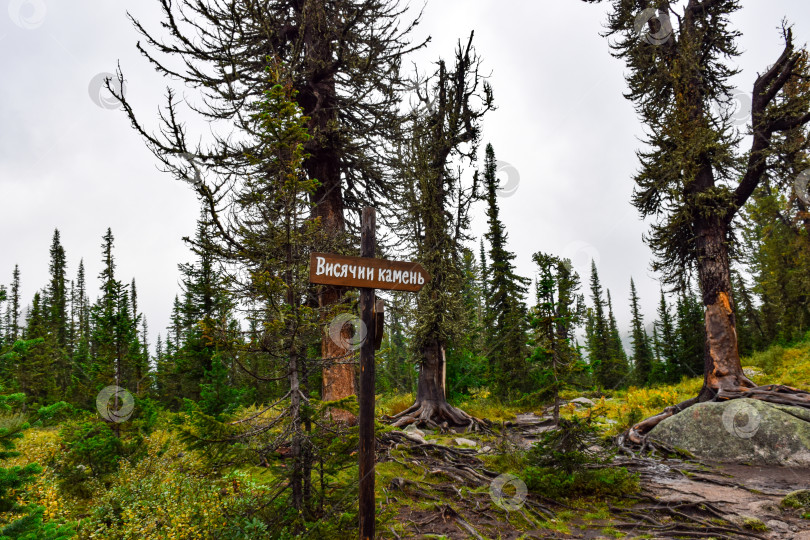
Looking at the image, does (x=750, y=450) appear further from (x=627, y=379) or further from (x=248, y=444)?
(x=627, y=379)

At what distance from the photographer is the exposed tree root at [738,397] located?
927 cm

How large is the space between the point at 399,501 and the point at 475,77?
44.8ft

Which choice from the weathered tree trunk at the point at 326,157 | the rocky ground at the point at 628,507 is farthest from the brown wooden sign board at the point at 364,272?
the weathered tree trunk at the point at 326,157

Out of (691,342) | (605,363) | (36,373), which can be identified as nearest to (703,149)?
(691,342)

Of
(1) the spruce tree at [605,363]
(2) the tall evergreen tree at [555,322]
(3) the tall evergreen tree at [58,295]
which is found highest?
(3) the tall evergreen tree at [58,295]

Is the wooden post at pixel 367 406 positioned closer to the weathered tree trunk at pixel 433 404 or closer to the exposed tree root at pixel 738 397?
the weathered tree trunk at pixel 433 404

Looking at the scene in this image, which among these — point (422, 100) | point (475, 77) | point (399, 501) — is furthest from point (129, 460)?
point (475, 77)

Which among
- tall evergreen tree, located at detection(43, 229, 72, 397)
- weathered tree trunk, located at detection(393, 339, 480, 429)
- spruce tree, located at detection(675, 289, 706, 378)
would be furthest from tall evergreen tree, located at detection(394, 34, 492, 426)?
tall evergreen tree, located at detection(43, 229, 72, 397)

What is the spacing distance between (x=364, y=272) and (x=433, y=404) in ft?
31.6

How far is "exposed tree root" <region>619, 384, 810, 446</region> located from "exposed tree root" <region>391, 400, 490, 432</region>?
4058mm

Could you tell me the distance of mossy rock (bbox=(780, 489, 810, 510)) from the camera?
5781mm

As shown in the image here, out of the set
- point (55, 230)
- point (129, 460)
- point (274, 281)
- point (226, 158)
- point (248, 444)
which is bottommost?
point (129, 460)

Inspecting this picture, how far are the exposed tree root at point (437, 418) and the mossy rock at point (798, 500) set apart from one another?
706 centimetres

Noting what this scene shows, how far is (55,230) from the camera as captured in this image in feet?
178
